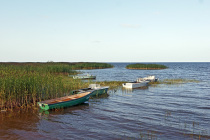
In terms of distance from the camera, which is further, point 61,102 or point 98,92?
point 98,92

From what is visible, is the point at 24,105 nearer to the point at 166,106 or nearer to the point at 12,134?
the point at 12,134

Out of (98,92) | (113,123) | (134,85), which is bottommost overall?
(113,123)

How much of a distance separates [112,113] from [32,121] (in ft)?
16.6

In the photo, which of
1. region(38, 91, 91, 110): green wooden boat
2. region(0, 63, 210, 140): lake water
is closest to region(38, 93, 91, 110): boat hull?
region(38, 91, 91, 110): green wooden boat

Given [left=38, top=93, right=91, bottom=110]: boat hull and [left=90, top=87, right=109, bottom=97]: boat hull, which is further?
[left=90, top=87, right=109, bottom=97]: boat hull

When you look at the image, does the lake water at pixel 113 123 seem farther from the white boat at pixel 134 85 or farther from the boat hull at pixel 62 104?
the white boat at pixel 134 85

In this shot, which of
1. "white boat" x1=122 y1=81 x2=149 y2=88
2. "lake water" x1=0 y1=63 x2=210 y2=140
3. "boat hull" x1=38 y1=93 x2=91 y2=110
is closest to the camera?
"lake water" x1=0 y1=63 x2=210 y2=140

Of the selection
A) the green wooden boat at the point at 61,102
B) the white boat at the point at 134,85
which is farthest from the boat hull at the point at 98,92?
the white boat at the point at 134,85

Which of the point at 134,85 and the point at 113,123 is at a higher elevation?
the point at 134,85

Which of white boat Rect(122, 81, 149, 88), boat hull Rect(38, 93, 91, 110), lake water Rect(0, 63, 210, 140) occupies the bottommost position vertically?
lake water Rect(0, 63, 210, 140)

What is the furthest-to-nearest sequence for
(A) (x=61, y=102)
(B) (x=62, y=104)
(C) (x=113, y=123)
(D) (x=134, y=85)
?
(D) (x=134, y=85) < (B) (x=62, y=104) < (A) (x=61, y=102) < (C) (x=113, y=123)

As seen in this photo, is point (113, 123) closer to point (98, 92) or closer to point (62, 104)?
point (62, 104)

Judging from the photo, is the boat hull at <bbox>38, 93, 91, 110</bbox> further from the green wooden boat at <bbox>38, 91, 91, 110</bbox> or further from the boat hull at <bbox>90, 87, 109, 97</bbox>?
the boat hull at <bbox>90, 87, 109, 97</bbox>

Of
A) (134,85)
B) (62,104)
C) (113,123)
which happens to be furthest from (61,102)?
(134,85)
